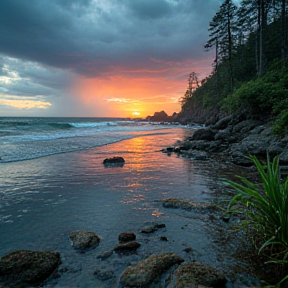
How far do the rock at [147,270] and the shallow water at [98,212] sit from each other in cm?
18

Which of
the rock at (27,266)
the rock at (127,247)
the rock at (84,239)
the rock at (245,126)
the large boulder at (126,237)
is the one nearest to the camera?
the rock at (27,266)

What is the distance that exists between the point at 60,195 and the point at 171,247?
375 cm

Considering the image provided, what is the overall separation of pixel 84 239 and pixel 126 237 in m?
0.70

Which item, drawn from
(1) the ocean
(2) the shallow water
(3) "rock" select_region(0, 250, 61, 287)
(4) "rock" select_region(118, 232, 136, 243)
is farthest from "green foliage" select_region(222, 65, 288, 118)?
(3) "rock" select_region(0, 250, 61, 287)

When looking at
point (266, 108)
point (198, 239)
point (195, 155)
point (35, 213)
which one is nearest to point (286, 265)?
point (198, 239)

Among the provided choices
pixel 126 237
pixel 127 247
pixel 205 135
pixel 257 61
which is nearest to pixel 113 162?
pixel 126 237

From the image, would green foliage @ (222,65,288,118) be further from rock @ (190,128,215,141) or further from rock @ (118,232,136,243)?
rock @ (118,232,136,243)

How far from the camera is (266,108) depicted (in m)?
17.1

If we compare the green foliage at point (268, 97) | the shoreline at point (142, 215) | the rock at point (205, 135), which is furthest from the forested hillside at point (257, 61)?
the shoreline at point (142, 215)

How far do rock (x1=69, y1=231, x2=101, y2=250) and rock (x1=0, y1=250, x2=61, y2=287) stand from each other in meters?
0.41

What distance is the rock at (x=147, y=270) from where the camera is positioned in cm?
262

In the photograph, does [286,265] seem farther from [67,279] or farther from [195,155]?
[195,155]

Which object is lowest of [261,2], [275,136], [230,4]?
[275,136]

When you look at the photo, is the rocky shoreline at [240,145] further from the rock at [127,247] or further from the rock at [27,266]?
the rock at [27,266]
